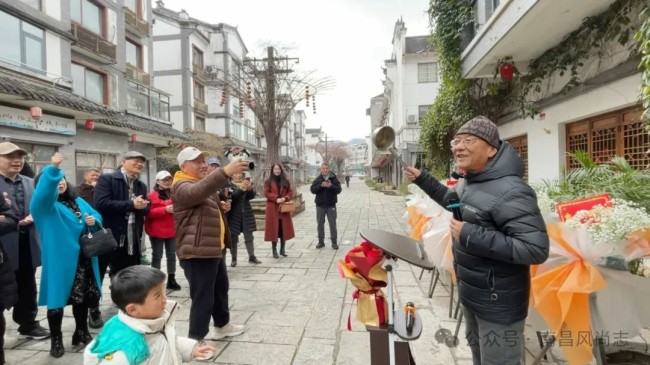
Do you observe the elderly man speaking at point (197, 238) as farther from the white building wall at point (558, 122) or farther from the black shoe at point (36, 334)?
the white building wall at point (558, 122)

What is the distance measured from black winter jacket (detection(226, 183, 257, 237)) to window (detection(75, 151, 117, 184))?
8.68 m

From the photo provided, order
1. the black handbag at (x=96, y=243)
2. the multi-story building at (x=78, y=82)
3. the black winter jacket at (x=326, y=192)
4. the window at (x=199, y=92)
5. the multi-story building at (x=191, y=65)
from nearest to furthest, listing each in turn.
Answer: the black handbag at (x=96, y=243), the black winter jacket at (x=326, y=192), the multi-story building at (x=78, y=82), the multi-story building at (x=191, y=65), the window at (x=199, y=92)

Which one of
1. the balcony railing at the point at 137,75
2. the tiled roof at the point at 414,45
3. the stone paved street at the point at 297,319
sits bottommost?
the stone paved street at the point at 297,319

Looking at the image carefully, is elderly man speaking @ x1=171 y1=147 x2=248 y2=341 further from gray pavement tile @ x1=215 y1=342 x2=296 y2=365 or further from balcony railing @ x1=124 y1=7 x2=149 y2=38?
balcony railing @ x1=124 y1=7 x2=149 y2=38

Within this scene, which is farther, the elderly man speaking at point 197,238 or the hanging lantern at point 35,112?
the hanging lantern at point 35,112

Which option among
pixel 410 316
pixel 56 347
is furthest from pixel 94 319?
pixel 410 316

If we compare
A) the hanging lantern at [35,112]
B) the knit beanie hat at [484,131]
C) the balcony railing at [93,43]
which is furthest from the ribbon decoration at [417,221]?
the balcony railing at [93,43]

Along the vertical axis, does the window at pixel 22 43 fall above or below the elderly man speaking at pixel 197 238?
above

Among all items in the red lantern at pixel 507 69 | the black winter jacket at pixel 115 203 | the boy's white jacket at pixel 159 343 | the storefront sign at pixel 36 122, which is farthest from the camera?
the storefront sign at pixel 36 122

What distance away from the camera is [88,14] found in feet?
46.4

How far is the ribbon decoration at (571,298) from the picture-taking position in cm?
194

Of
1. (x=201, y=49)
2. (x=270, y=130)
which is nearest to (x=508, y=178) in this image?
(x=270, y=130)

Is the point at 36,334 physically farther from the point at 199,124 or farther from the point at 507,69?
the point at 199,124

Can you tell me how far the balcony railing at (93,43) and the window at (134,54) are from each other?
241 cm
